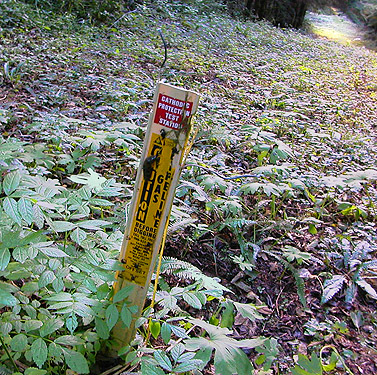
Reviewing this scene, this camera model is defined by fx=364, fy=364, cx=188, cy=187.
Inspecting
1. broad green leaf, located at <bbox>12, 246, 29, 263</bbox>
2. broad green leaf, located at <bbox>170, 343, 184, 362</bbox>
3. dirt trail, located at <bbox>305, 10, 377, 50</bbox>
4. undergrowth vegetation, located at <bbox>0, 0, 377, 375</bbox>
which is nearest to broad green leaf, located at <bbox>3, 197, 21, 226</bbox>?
undergrowth vegetation, located at <bbox>0, 0, 377, 375</bbox>

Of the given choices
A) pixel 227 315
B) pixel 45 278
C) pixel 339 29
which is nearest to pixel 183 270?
pixel 227 315

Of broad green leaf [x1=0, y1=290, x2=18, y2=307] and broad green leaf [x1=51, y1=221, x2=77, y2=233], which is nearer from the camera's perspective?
broad green leaf [x1=0, y1=290, x2=18, y2=307]

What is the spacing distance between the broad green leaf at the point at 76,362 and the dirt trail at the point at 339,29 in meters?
17.8

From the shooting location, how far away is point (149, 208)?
4.61 feet

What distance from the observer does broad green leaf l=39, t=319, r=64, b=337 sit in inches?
50.3

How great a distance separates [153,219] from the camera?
55.7 inches

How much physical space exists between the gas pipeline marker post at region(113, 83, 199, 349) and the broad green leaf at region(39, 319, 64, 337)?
0.72 ft

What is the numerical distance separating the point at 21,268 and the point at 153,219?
55 centimetres

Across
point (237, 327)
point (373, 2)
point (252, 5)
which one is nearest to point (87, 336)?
point (237, 327)

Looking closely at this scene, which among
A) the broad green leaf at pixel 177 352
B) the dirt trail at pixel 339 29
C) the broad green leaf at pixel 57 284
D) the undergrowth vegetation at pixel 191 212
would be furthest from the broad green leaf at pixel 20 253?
the dirt trail at pixel 339 29

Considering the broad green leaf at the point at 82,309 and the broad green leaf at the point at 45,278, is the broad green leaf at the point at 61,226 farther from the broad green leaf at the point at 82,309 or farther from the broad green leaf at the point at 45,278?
the broad green leaf at the point at 82,309

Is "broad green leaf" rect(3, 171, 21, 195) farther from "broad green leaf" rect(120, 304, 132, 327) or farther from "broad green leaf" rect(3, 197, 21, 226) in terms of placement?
"broad green leaf" rect(120, 304, 132, 327)

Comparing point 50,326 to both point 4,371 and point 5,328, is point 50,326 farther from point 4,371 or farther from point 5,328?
point 4,371

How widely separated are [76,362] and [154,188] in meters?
0.67
